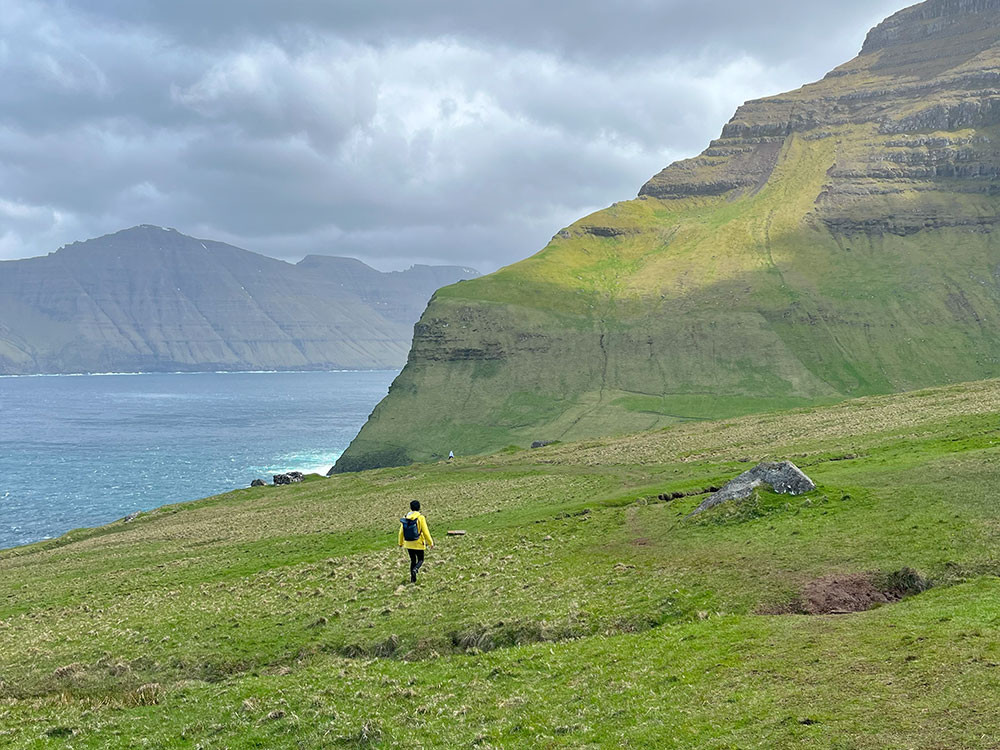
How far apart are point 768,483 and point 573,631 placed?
19.5m

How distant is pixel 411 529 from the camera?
32.7 m

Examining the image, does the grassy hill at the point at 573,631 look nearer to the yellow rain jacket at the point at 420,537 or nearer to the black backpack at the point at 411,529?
the yellow rain jacket at the point at 420,537

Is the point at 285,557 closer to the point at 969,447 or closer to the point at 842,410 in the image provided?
the point at 969,447

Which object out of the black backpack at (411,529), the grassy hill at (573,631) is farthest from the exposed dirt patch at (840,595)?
the black backpack at (411,529)

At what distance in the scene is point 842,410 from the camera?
10081 centimetres

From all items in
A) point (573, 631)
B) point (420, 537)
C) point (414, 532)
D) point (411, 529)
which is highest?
point (411, 529)

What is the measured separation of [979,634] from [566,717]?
11.2m

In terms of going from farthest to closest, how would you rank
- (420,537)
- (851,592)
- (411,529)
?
(420,537) < (411,529) < (851,592)

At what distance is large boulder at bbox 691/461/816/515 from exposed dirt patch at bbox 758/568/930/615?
41.9 ft

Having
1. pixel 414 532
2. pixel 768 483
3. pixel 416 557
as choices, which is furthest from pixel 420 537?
pixel 768 483

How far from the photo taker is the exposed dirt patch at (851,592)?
89.9 feet

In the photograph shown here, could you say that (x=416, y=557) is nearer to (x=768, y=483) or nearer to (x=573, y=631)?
(x=573, y=631)

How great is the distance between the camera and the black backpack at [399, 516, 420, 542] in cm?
3244

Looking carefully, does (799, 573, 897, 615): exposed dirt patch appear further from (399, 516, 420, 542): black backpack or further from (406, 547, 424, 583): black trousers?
(406, 547, 424, 583): black trousers
